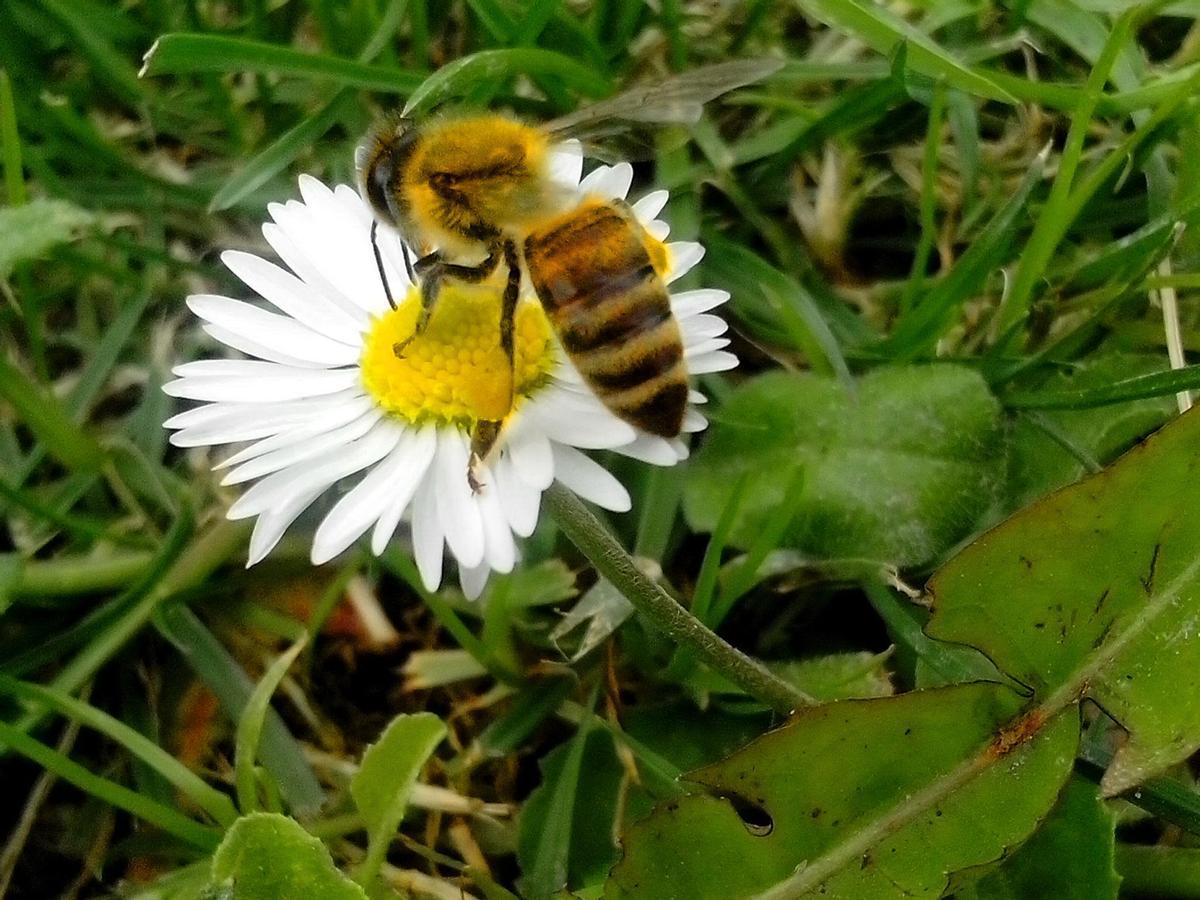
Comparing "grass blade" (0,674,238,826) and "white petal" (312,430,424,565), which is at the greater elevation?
"white petal" (312,430,424,565)

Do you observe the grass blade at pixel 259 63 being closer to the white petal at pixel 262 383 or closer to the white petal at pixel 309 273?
the white petal at pixel 309 273

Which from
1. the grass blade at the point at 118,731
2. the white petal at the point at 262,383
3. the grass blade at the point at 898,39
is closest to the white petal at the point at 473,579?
the white petal at the point at 262,383

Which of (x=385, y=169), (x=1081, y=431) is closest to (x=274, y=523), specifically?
(x=385, y=169)

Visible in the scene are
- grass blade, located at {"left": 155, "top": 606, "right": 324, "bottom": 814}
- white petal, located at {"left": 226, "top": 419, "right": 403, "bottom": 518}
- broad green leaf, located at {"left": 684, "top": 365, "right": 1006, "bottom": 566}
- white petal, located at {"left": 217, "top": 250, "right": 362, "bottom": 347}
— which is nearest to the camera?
white petal, located at {"left": 226, "top": 419, "right": 403, "bottom": 518}

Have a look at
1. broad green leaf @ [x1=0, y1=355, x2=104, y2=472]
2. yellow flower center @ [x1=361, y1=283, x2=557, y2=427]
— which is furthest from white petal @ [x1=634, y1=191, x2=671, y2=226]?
broad green leaf @ [x1=0, y1=355, x2=104, y2=472]

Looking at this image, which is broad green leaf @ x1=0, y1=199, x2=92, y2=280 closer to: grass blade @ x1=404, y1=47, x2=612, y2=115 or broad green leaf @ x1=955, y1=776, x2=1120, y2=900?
grass blade @ x1=404, y1=47, x2=612, y2=115

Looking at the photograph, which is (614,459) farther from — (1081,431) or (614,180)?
(1081,431)

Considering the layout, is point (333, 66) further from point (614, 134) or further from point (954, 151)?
point (954, 151)
